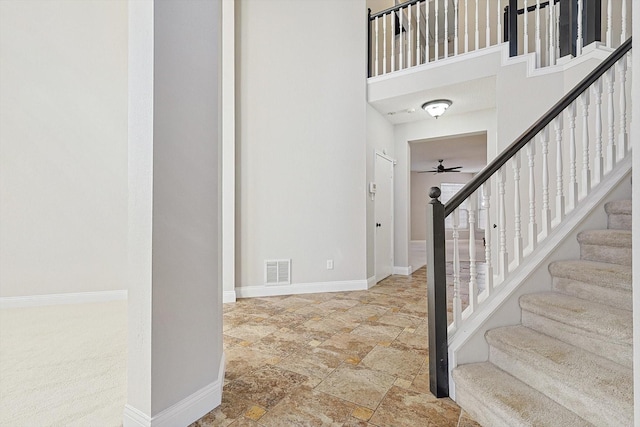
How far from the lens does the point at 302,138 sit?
4.08m

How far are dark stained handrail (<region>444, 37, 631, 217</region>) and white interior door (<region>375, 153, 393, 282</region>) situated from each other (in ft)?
9.14

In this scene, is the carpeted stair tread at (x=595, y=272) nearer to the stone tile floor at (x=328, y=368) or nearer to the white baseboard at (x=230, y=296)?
the stone tile floor at (x=328, y=368)

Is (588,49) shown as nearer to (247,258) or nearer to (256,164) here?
(256,164)

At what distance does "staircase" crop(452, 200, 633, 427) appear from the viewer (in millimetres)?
1266

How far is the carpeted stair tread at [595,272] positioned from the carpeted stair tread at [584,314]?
123 mm

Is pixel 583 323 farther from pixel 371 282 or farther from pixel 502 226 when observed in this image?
pixel 371 282

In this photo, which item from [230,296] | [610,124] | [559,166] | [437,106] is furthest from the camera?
[437,106]

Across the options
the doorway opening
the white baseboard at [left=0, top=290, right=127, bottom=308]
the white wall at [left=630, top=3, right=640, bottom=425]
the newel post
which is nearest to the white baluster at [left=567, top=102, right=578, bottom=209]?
the newel post

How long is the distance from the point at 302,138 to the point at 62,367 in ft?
10.6

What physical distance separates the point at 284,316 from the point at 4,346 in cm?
221

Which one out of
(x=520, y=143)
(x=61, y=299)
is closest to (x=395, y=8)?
(x=520, y=143)

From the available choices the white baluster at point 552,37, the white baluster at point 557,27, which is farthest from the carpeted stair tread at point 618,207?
the white baluster at point 557,27

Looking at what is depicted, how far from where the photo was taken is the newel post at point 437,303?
5.57 ft

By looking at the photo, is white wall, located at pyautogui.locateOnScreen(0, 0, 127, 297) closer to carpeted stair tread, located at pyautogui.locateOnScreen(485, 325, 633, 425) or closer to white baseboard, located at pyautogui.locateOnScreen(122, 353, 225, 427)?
white baseboard, located at pyautogui.locateOnScreen(122, 353, 225, 427)
